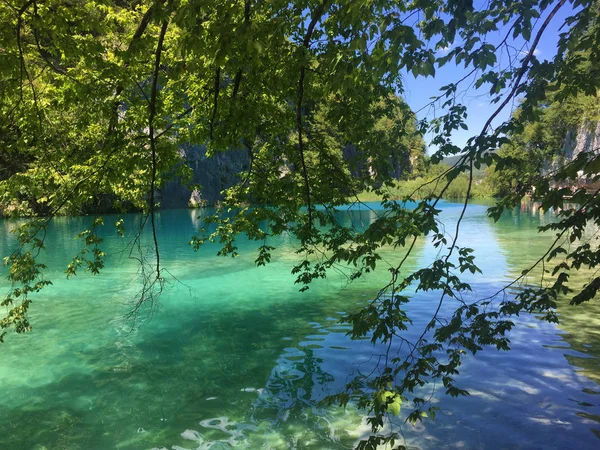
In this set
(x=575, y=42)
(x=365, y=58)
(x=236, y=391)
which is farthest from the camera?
(x=236, y=391)

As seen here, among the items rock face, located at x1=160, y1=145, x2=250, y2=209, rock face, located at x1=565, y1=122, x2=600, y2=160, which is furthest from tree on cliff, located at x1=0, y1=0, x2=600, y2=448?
rock face, located at x1=160, y1=145, x2=250, y2=209

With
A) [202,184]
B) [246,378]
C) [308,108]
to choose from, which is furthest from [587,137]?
[246,378]

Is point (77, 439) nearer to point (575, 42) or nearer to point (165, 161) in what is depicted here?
point (165, 161)

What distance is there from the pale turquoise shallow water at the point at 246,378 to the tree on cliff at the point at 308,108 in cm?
105

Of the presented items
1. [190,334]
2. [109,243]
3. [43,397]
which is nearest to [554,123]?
[109,243]

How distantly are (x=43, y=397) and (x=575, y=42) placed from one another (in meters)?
7.88

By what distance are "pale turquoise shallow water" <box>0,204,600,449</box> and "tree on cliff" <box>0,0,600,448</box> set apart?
3.44ft

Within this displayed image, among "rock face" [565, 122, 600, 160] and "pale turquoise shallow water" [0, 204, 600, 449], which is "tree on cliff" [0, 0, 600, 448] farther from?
"rock face" [565, 122, 600, 160]

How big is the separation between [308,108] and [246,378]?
4701 millimetres

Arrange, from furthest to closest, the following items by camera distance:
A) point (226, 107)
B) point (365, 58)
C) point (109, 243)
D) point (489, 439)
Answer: point (109, 243) < point (226, 107) < point (489, 439) < point (365, 58)

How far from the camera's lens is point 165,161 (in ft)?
21.9

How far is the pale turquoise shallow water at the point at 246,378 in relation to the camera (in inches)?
201

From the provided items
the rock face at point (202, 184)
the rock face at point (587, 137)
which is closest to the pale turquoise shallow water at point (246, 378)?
the rock face at point (587, 137)

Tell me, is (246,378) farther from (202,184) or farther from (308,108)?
(202,184)
